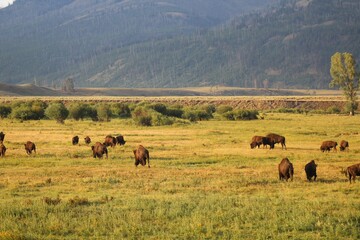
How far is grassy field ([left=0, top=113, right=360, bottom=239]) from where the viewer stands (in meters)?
16.3

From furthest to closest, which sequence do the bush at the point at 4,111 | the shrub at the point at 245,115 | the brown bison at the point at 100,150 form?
1. the bush at the point at 4,111
2. the shrub at the point at 245,115
3. the brown bison at the point at 100,150

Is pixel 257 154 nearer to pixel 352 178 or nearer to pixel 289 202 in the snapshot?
pixel 352 178

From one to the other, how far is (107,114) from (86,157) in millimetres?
45640

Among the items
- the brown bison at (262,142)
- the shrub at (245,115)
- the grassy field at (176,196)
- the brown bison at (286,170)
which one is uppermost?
the shrub at (245,115)

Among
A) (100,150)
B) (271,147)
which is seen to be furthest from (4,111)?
(271,147)

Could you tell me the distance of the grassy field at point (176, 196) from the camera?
53.4ft

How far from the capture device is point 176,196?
21500mm

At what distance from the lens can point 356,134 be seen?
5184cm

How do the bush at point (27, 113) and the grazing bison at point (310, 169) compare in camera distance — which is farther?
the bush at point (27, 113)

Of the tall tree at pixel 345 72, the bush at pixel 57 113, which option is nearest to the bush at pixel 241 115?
the tall tree at pixel 345 72

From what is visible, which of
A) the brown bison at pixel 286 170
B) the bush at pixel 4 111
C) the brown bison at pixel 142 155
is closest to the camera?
the brown bison at pixel 286 170

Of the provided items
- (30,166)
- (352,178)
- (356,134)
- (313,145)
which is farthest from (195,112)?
(352,178)

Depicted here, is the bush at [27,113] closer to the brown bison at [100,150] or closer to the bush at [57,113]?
the bush at [57,113]

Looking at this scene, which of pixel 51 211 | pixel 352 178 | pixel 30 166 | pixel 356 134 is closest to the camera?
pixel 51 211
